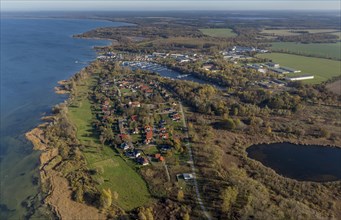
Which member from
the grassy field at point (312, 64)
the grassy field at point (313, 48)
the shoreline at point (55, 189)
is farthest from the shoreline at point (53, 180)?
the grassy field at point (313, 48)

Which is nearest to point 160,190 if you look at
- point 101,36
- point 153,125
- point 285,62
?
point 153,125

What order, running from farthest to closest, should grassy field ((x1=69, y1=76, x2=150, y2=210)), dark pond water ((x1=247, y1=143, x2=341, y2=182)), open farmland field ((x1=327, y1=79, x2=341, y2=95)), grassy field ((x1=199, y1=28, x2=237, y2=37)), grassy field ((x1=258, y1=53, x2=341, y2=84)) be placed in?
grassy field ((x1=199, y1=28, x2=237, y2=37)), grassy field ((x1=258, y1=53, x2=341, y2=84)), open farmland field ((x1=327, y1=79, x2=341, y2=95)), dark pond water ((x1=247, y1=143, x2=341, y2=182)), grassy field ((x1=69, y1=76, x2=150, y2=210))

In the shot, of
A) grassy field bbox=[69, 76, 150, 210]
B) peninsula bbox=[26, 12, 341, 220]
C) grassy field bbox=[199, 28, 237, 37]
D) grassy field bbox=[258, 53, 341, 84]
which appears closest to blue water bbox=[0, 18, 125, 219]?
peninsula bbox=[26, 12, 341, 220]

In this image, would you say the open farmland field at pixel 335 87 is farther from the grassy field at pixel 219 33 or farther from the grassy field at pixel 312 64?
the grassy field at pixel 219 33

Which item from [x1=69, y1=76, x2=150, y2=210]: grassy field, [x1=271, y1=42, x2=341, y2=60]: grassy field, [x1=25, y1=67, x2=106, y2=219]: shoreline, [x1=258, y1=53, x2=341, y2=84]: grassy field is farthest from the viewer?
[x1=271, y1=42, x2=341, y2=60]: grassy field

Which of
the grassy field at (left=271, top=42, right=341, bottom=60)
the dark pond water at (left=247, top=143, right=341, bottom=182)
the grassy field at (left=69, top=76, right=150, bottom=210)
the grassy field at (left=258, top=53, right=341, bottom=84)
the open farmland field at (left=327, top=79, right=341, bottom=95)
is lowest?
the dark pond water at (left=247, top=143, right=341, bottom=182)

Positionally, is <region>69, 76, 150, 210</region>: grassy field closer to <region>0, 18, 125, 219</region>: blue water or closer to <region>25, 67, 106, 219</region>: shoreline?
<region>25, 67, 106, 219</region>: shoreline

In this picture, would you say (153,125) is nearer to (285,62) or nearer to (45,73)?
(45,73)
